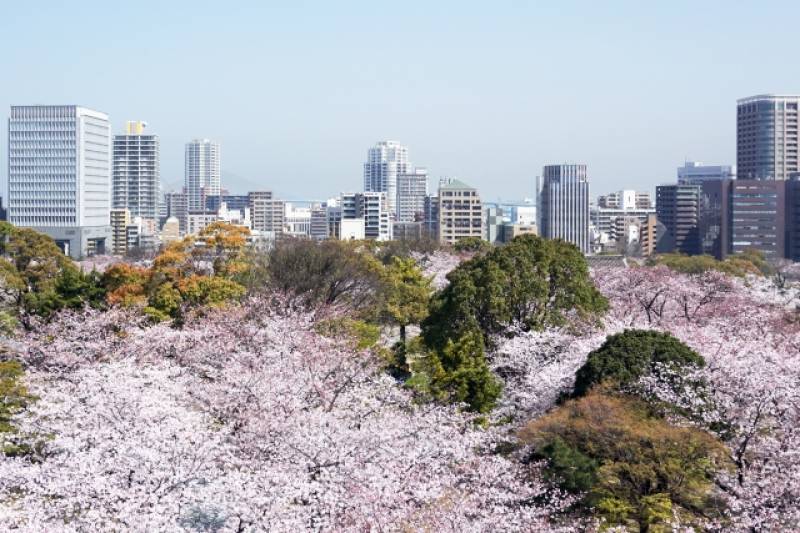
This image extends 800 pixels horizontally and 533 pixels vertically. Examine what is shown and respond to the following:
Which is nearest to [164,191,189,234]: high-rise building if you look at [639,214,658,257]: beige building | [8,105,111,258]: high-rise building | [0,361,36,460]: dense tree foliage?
[8,105,111,258]: high-rise building

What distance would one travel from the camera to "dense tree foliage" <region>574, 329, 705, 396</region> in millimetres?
17984

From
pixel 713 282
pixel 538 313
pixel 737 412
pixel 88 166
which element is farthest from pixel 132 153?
pixel 737 412

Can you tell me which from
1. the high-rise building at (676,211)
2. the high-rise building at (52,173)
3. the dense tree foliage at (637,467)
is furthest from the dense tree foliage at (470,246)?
the high-rise building at (52,173)

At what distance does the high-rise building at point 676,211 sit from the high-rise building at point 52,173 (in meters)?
60.1

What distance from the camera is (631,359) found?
18250 mm

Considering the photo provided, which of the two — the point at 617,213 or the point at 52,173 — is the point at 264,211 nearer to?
the point at 617,213

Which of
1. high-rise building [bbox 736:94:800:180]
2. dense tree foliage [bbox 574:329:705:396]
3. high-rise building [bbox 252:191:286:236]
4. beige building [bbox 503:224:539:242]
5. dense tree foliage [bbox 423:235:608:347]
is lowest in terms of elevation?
dense tree foliage [bbox 574:329:705:396]

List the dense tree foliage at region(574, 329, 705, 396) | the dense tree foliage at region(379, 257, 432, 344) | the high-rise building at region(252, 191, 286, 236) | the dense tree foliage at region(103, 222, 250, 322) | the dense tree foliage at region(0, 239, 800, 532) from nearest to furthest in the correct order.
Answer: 1. the dense tree foliage at region(0, 239, 800, 532)
2. the dense tree foliage at region(574, 329, 705, 396)
3. the dense tree foliage at region(103, 222, 250, 322)
4. the dense tree foliage at region(379, 257, 432, 344)
5. the high-rise building at region(252, 191, 286, 236)

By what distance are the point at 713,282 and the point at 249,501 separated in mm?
29212

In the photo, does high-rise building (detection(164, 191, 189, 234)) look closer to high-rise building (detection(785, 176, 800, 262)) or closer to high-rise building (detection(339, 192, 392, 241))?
high-rise building (detection(339, 192, 392, 241))

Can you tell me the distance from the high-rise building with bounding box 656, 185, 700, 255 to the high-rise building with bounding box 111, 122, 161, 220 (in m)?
77.1

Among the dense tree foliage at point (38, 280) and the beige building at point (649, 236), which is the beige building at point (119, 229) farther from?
the dense tree foliage at point (38, 280)

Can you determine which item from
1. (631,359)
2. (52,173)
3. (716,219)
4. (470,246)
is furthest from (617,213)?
(631,359)

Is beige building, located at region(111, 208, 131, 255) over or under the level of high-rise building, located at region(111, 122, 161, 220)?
under
